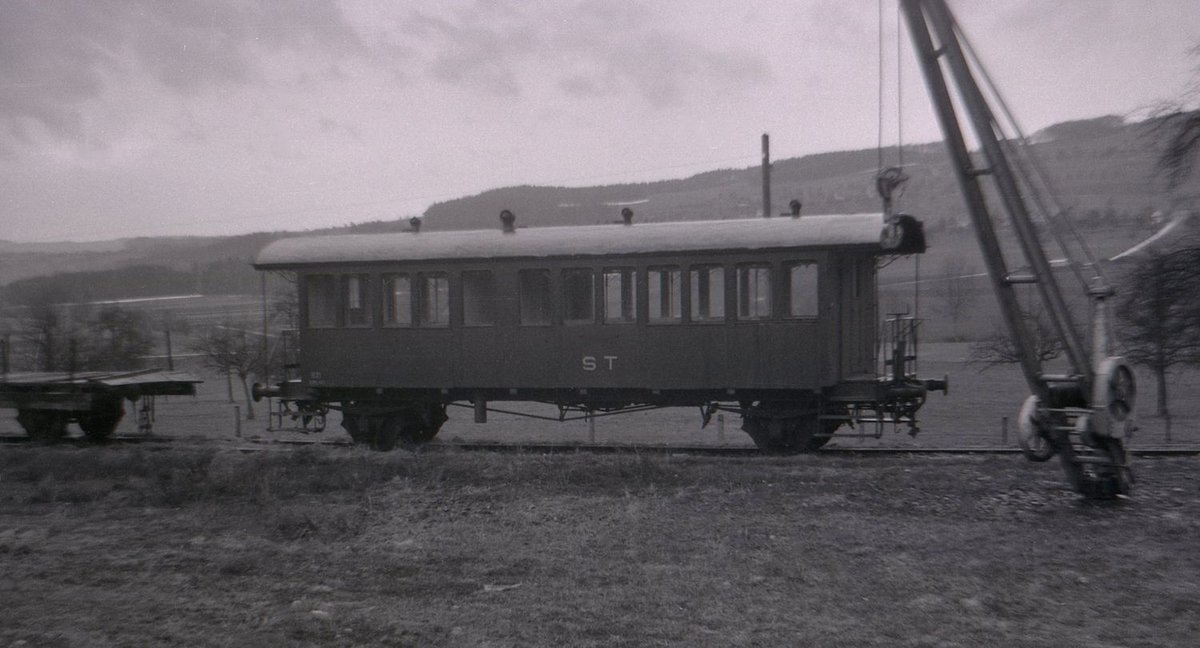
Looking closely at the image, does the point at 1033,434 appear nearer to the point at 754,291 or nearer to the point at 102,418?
the point at 754,291

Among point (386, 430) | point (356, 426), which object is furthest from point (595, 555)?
point (356, 426)

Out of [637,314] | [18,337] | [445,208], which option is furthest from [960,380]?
[18,337]

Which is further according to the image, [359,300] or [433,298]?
[359,300]

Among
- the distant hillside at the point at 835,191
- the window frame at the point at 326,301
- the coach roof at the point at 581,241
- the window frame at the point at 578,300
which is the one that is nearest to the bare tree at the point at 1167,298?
the distant hillside at the point at 835,191

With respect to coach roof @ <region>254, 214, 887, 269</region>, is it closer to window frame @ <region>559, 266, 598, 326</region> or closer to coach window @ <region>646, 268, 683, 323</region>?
window frame @ <region>559, 266, 598, 326</region>

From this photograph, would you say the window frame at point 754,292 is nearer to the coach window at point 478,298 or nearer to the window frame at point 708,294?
the window frame at point 708,294

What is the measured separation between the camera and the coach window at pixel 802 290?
13.3 m

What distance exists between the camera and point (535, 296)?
14.4 m

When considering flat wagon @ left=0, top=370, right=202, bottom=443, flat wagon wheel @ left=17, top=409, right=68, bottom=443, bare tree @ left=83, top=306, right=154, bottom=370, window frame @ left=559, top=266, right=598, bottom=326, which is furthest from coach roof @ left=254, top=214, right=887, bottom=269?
bare tree @ left=83, top=306, right=154, bottom=370

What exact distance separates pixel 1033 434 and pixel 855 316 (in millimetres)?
4452

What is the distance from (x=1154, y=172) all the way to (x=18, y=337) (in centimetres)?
2066

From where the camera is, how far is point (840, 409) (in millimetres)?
13648

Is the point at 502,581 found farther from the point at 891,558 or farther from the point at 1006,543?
the point at 1006,543

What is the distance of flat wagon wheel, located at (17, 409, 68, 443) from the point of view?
650 inches
